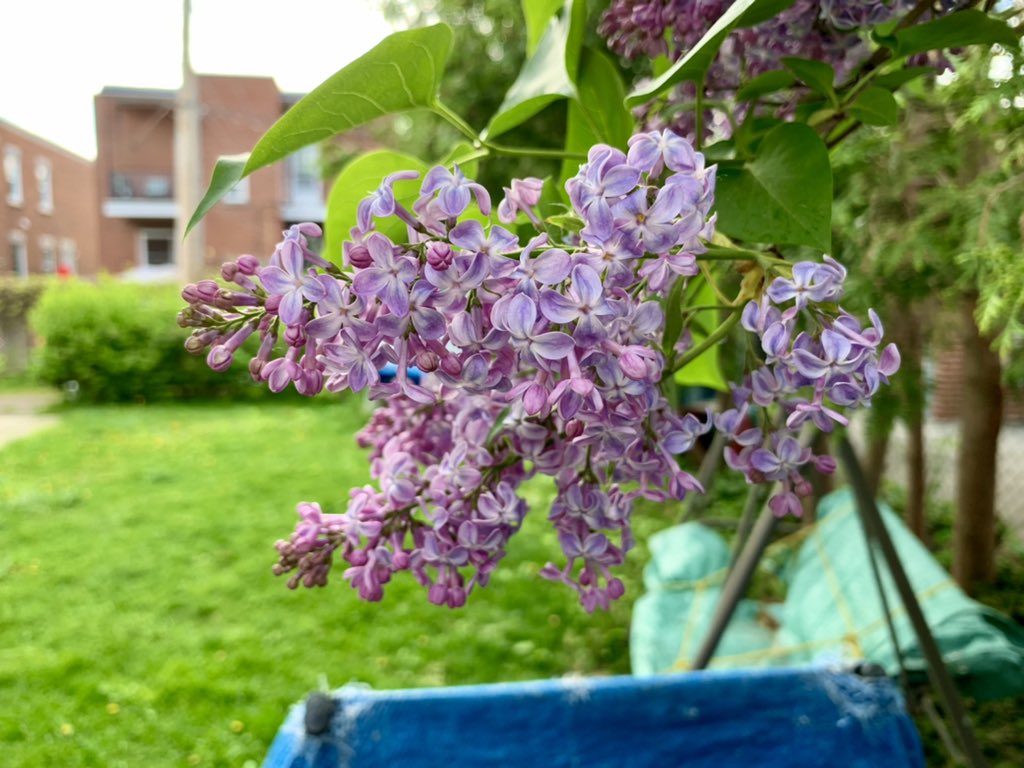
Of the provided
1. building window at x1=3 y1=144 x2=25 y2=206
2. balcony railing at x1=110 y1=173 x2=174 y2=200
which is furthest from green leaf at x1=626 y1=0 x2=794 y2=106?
balcony railing at x1=110 y1=173 x2=174 y2=200

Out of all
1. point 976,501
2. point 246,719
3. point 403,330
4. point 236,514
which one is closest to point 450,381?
point 403,330

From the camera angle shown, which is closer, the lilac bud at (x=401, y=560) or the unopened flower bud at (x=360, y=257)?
the unopened flower bud at (x=360, y=257)

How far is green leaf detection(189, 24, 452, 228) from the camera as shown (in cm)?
41

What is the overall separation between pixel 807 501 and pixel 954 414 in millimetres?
2949

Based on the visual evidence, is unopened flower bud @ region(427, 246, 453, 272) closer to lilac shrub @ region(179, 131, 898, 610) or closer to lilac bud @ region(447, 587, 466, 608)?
lilac shrub @ region(179, 131, 898, 610)

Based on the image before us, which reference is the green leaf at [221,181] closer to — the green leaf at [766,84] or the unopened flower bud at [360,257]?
the unopened flower bud at [360,257]

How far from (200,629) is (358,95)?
266cm

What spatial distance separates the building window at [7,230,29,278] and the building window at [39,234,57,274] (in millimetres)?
542

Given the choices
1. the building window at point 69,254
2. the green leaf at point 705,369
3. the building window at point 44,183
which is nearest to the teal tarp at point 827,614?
the green leaf at point 705,369

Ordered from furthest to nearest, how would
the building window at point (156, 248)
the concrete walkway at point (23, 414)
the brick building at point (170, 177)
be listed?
the building window at point (156, 248) → the brick building at point (170, 177) → the concrete walkway at point (23, 414)

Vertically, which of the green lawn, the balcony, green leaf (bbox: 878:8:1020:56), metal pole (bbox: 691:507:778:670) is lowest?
the green lawn

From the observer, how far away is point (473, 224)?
34 centimetres

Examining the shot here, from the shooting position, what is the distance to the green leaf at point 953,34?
440 millimetres

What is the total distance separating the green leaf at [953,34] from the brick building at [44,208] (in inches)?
537
